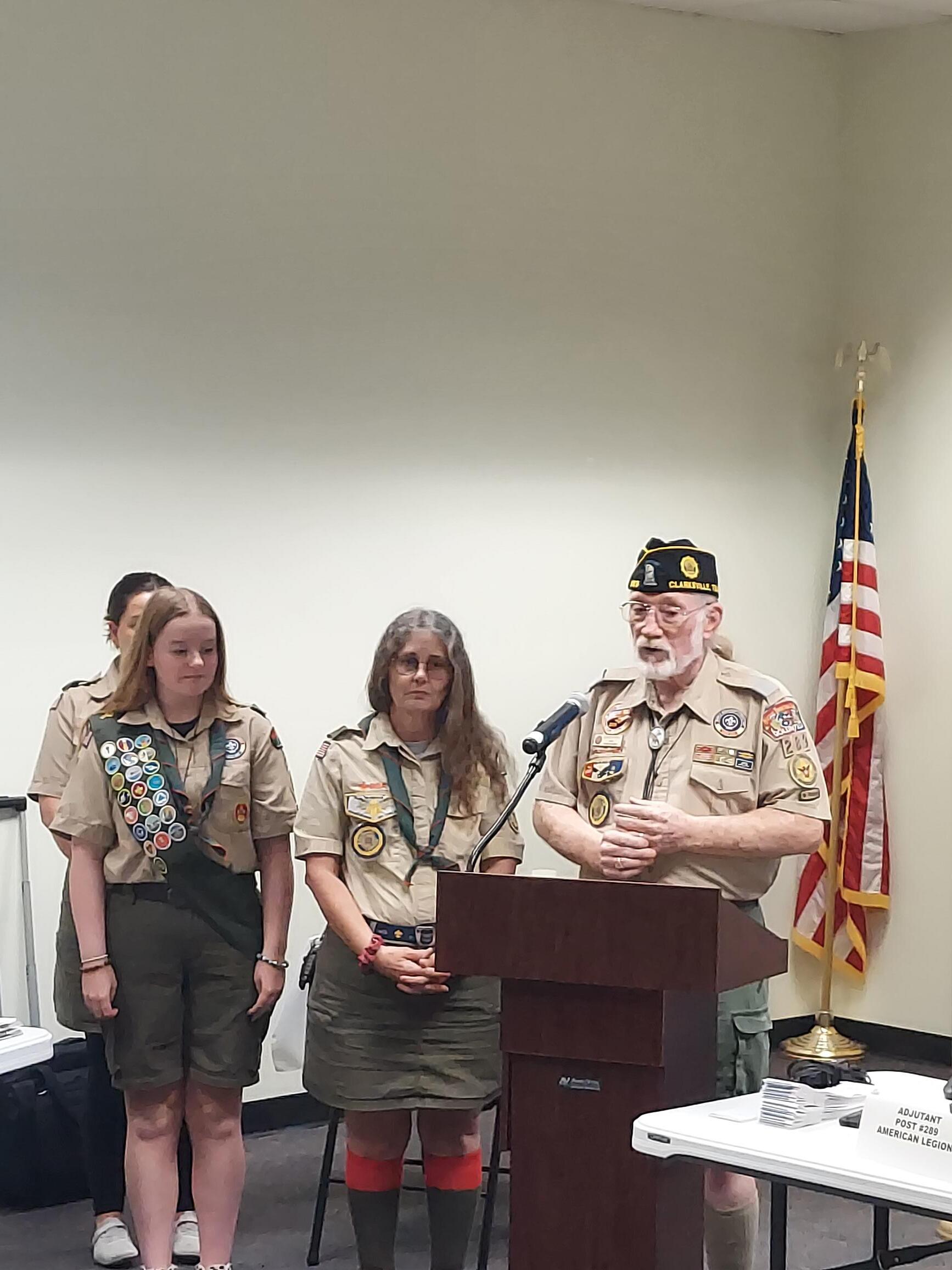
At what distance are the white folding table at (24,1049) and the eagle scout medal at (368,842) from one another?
832 millimetres

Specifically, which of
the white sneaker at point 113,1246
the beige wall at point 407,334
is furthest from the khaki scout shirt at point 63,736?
the white sneaker at point 113,1246

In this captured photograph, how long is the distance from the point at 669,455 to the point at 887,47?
1.66m

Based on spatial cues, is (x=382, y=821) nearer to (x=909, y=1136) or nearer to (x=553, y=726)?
(x=553, y=726)

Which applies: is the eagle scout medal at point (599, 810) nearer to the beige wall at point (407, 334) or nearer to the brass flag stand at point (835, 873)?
the beige wall at point (407, 334)

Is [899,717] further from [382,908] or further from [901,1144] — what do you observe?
[901,1144]

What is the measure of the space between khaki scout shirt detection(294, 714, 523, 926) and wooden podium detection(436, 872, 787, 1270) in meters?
0.58

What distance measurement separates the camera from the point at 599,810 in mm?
3391

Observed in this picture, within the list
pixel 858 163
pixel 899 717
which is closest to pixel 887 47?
pixel 858 163

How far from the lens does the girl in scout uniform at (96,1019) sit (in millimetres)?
3875

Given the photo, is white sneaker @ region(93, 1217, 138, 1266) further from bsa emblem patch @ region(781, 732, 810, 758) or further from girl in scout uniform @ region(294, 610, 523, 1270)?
bsa emblem patch @ region(781, 732, 810, 758)

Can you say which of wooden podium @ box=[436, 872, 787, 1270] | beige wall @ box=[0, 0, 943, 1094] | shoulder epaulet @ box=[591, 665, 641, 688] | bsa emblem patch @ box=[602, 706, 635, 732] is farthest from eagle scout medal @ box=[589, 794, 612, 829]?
beige wall @ box=[0, 0, 943, 1094]

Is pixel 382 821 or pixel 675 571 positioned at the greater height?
pixel 675 571

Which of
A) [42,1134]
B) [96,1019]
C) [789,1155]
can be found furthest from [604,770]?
[42,1134]

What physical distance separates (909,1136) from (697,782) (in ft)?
3.37
